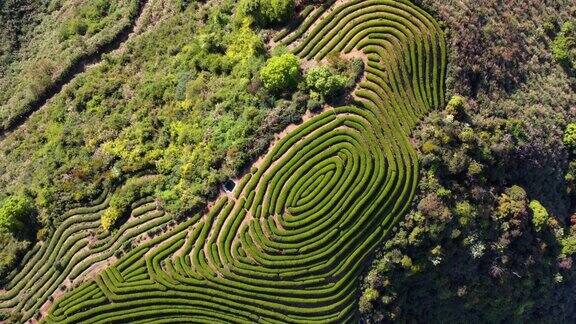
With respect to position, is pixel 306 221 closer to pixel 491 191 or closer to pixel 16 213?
pixel 491 191

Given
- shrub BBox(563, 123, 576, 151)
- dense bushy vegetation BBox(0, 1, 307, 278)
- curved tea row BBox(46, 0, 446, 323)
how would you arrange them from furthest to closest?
1. shrub BBox(563, 123, 576, 151)
2. dense bushy vegetation BBox(0, 1, 307, 278)
3. curved tea row BBox(46, 0, 446, 323)

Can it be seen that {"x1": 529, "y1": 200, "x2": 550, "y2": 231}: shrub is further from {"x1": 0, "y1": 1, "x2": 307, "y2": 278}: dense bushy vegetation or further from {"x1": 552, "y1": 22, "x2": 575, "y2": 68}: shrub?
{"x1": 0, "y1": 1, "x2": 307, "y2": 278}: dense bushy vegetation

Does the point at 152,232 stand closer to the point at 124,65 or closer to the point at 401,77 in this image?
the point at 124,65

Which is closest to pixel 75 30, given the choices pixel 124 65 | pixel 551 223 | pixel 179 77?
pixel 124 65

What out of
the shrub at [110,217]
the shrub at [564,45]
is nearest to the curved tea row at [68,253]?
the shrub at [110,217]

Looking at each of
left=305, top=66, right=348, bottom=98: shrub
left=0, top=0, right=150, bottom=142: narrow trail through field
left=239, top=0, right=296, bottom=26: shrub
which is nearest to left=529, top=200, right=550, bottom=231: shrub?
left=305, top=66, right=348, bottom=98: shrub

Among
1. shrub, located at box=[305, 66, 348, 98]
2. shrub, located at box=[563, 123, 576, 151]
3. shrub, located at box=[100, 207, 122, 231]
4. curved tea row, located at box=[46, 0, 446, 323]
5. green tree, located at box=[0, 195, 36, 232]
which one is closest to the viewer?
curved tea row, located at box=[46, 0, 446, 323]

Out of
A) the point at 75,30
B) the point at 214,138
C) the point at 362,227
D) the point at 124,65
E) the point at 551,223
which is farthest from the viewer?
the point at 75,30
